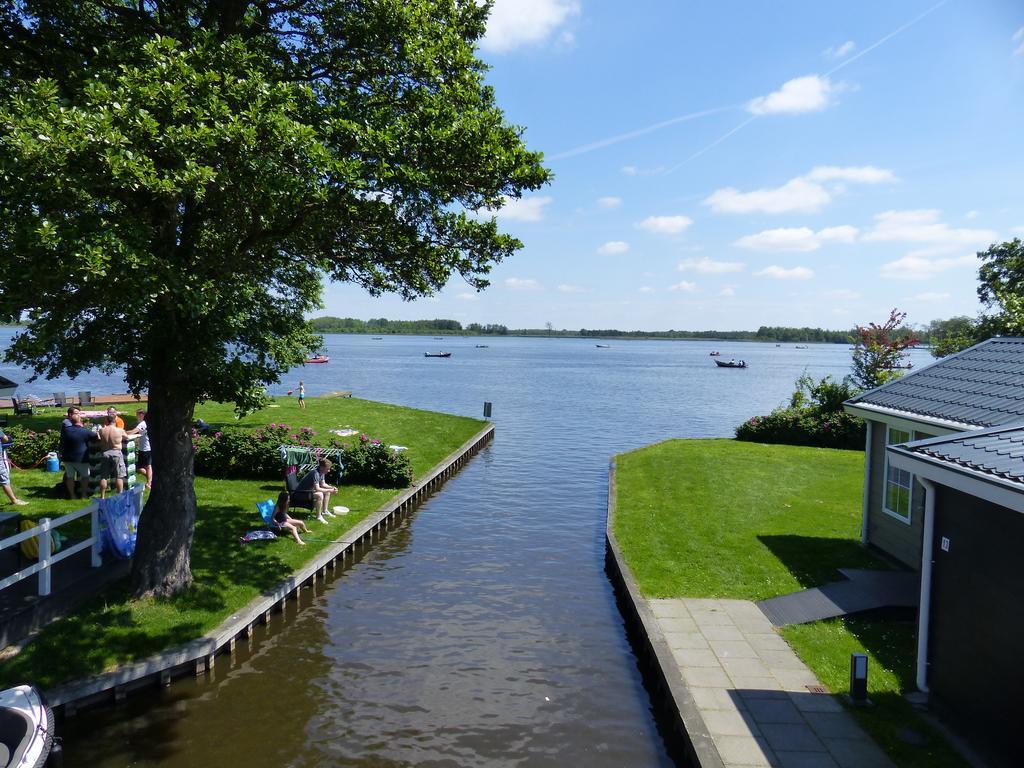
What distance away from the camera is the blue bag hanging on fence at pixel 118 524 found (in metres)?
12.7

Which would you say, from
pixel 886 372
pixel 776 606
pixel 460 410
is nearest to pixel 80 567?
pixel 776 606

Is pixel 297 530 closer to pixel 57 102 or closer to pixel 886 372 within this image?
pixel 57 102

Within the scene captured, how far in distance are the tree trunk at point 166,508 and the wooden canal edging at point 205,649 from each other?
4.62 ft

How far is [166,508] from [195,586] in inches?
63.2

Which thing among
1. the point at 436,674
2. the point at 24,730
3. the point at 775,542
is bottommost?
the point at 436,674

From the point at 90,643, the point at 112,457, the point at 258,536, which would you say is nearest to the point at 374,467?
the point at 258,536

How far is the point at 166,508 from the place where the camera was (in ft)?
39.7

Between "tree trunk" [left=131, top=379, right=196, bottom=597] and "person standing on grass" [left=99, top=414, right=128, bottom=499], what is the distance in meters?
5.22

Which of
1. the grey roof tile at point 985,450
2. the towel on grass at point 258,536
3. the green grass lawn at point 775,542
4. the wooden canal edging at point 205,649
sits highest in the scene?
the grey roof tile at point 985,450

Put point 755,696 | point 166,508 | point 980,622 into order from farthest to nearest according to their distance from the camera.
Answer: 1. point 166,508
2. point 755,696
3. point 980,622

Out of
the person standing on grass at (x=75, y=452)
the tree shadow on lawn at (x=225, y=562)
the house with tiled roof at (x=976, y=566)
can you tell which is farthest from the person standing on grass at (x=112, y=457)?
the house with tiled roof at (x=976, y=566)

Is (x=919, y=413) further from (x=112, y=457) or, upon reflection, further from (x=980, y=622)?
(x=112, y=457)

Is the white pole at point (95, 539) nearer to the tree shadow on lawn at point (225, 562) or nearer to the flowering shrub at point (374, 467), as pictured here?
the tree shadow on lawn at point (225, 562)

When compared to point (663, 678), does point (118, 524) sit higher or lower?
higher
